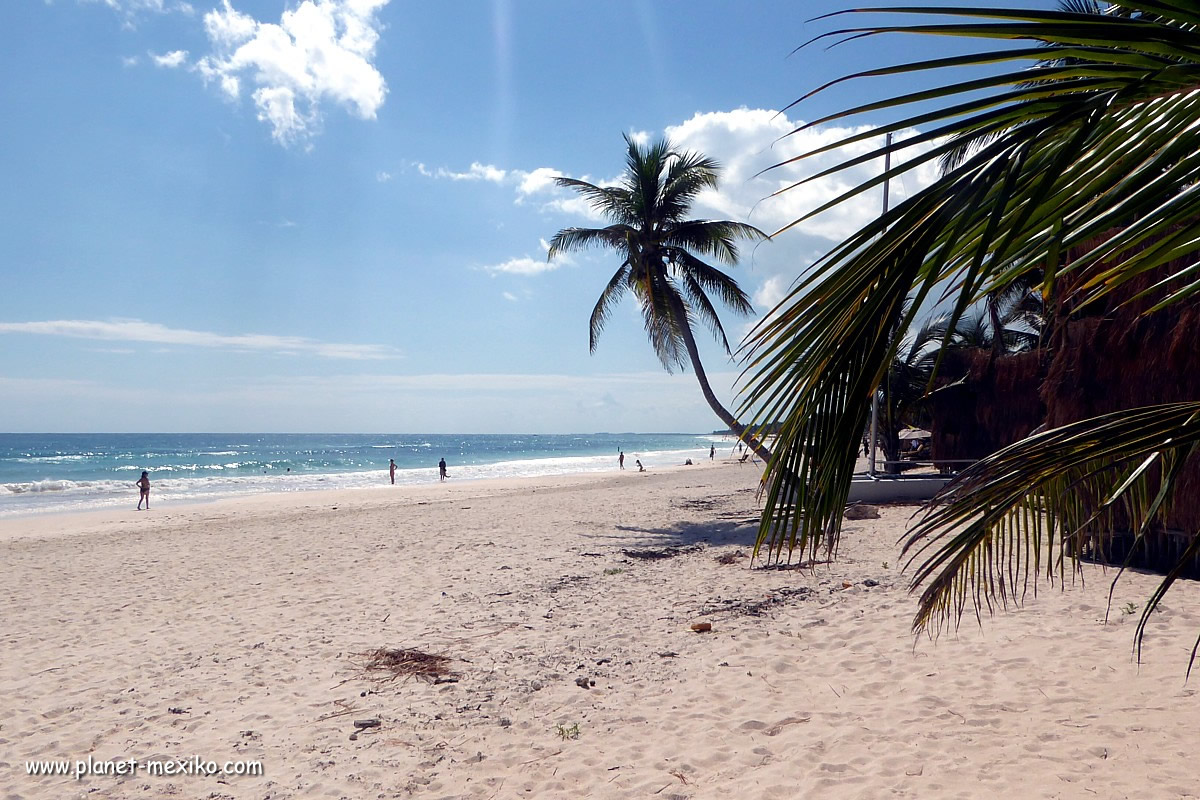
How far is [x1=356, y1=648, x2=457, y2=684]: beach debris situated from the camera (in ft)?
17.7

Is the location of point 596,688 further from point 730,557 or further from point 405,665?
point 730,557

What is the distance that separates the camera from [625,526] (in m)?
13.7

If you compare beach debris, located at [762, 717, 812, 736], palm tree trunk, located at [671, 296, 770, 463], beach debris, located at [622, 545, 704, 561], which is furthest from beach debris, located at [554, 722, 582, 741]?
palm tree trunk, located at [671, 296, 770, 463]

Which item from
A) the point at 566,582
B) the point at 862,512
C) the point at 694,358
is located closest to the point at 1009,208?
the point at 566,582

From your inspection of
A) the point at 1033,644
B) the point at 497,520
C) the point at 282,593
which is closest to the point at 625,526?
the point at 497,520

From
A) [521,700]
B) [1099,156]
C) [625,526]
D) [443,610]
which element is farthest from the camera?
[625,526]

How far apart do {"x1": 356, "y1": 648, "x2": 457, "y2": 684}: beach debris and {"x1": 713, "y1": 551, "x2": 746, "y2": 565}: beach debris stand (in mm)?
4524

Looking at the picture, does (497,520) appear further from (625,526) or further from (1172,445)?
(1172,445)

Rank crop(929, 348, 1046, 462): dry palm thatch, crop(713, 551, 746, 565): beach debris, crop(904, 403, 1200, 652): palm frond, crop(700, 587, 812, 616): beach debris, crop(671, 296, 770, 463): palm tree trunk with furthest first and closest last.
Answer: crop(671, 296, 770, 463): palm tree trunk → crop(929, 348, 1046, 462): dry palm thatch → crop(713, 551, 746, 565): beach debris → crop(700, 587, 812, 616): beach debris → crop(904, 403, 1200, 652): palm frond

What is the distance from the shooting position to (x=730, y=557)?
9.63m

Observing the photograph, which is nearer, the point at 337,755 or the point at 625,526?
the point at 337,755

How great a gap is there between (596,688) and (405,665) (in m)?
1.53

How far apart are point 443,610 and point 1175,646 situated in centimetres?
598

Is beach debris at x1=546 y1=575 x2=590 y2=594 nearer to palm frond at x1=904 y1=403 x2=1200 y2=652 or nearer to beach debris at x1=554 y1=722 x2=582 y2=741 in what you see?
beach debris at x1=554 y1=722 x2=582 y2=741
